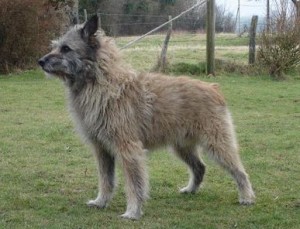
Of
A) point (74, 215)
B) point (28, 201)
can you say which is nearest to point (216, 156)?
point (74, 215)

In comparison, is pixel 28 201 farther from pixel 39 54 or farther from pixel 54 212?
pixel 39 54

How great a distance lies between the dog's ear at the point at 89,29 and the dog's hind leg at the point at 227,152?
1.60 metres

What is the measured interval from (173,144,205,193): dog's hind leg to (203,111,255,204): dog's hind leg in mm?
581

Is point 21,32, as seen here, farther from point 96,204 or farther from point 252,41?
point 96,204

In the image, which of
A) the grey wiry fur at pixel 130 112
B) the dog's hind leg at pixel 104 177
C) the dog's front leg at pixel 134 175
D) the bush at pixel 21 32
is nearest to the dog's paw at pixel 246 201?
the grey wiry fur at pixel 130 112

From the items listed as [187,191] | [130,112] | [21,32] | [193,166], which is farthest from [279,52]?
[130,112]

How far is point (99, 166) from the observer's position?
6.39 metres

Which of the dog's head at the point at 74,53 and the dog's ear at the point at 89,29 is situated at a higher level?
the dog's ear at the point at 89,29

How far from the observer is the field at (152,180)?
19.0 ft

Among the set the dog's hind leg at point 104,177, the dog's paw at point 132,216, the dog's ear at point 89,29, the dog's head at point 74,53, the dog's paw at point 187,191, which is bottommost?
the dog's paw at point 187,191

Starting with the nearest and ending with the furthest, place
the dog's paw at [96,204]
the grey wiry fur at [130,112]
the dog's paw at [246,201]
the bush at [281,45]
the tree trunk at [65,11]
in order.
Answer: the grey wiry fur at [130,112] < the dog's paw at [96,204] < the dog's paw at [246,201] < the bush at [281,45] < the tree trunk at [65,11]

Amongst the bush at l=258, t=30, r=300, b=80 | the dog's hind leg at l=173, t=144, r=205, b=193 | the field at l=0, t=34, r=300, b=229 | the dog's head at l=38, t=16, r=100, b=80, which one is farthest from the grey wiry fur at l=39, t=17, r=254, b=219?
the bush at l=258, t=30, r=300, b=80

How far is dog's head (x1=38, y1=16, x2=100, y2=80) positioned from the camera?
19.2 ft

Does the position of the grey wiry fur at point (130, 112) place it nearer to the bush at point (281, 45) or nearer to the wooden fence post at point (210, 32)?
the wooden fence post at point (210, 32)
